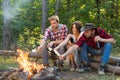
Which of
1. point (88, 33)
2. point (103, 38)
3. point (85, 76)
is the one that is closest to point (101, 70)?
point (85, 76)

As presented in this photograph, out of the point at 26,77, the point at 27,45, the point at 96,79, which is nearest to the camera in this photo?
the point at 26,77

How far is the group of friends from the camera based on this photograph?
7.14 m

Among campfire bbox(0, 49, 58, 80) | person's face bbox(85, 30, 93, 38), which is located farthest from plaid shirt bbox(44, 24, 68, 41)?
campfire bbox(0, 49, 58, 80)

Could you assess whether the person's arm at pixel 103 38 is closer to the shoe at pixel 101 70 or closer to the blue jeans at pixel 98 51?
the blue jeans at pixel 98 51

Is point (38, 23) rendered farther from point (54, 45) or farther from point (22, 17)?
point (54, 45)

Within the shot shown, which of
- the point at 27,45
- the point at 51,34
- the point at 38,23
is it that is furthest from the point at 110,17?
the point at 51,34

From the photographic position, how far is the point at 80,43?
721 centimetres

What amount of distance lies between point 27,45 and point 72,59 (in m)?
8.61

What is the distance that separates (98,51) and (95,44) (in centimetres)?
19

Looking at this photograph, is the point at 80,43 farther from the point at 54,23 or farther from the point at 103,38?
the point at 54,23

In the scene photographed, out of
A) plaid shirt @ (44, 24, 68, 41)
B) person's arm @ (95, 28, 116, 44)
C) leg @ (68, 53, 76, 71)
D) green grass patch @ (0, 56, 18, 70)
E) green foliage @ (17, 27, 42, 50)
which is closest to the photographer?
person's arm @ (95, 28, 116, 44)

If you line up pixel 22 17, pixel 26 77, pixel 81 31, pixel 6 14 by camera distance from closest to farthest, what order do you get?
1. pixel 26 77
2. pixel 81 31
3. pixel 6 14
4. pixel 22 17

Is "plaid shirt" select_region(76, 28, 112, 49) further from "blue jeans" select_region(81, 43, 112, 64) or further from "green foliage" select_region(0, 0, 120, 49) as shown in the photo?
"green foliage" select_region(0, 0, 120, 49)

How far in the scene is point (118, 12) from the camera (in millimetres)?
20266
